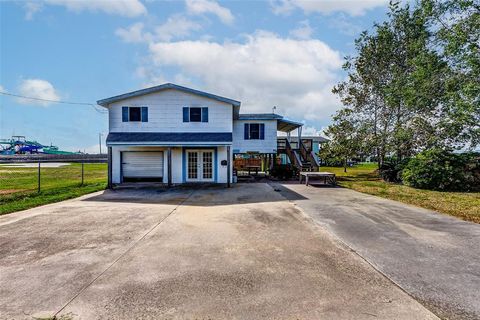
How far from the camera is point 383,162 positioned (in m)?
21.1

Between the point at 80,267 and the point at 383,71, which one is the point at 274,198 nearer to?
the point at 80,267

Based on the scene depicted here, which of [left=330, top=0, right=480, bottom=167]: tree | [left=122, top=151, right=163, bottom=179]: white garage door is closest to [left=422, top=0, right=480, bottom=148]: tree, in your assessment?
[left=330, top=0, right=480, bottom=167]: tree

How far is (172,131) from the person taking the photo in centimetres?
1572

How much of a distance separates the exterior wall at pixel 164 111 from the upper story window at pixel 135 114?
7.2 inches

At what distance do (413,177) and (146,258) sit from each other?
623 inches

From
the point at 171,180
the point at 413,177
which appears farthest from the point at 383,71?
the point at 171,180

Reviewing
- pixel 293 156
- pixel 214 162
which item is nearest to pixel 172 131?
pixel 214 162

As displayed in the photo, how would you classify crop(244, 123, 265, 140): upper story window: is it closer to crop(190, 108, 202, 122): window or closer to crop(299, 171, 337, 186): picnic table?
crop(190, 108, 202, 122): window

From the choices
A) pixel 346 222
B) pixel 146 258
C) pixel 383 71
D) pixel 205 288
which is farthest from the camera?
pixel 383 71

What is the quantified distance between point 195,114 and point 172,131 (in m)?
1.76

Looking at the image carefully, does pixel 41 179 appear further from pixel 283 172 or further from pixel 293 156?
pixel 293 156

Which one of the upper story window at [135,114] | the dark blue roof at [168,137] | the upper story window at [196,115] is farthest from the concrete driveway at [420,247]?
the upper story window at [135,114]

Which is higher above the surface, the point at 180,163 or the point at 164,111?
the point at 164,111

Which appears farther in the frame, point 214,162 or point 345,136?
point 345,136
